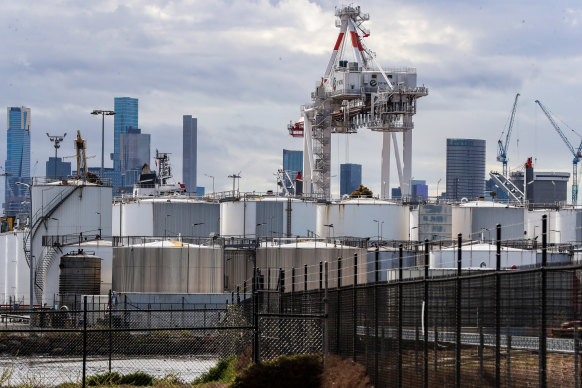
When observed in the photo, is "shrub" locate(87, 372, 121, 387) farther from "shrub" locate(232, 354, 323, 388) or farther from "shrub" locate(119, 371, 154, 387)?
"shrub" locate(232, 354, 323, 388)

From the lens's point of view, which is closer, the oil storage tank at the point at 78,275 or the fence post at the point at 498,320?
the fence post at the point at 498,320

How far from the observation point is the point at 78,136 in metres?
91.8

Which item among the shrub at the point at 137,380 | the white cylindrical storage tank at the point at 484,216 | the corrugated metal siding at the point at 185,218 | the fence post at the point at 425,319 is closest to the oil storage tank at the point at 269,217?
the corrugated metal siding at the point at 185,218

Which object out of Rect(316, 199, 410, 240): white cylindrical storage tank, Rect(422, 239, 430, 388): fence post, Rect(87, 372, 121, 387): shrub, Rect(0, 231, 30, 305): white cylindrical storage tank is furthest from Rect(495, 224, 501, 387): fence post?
Rect(316, 199, 410, 240): white cylindrical storage tank

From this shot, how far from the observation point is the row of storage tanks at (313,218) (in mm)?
103562

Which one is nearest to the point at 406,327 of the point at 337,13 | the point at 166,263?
the point at 166,263

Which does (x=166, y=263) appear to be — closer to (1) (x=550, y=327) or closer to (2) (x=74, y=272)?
(2) (x=74, y=272)

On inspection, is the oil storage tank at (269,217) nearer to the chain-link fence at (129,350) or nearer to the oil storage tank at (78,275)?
A: the oil storage tank at (78,275)

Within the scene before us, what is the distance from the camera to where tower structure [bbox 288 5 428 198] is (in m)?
114

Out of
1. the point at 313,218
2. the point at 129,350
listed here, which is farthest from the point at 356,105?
the point at 129,350

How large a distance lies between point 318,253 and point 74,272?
16.8m

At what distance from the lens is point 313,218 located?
106 m

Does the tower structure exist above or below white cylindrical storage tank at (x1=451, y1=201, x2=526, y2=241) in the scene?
above

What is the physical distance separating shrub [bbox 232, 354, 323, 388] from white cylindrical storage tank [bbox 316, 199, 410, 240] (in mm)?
79551
